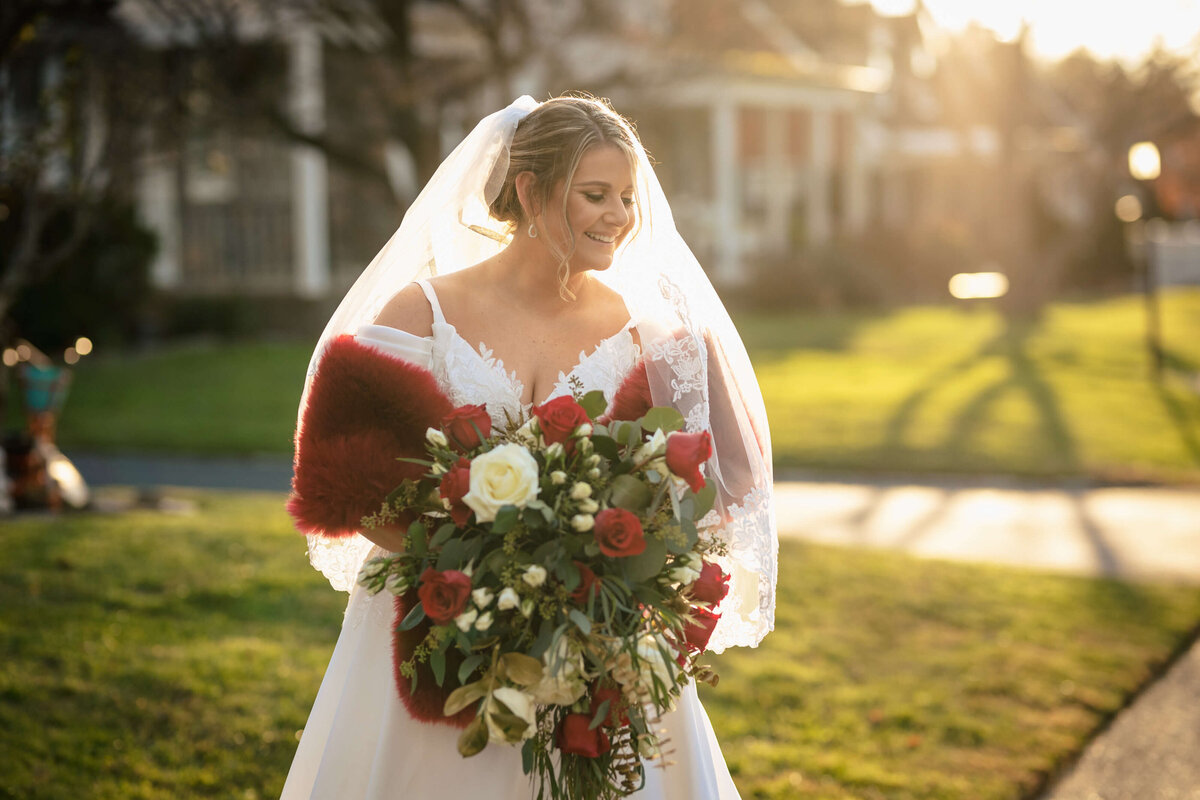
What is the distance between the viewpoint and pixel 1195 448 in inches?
450

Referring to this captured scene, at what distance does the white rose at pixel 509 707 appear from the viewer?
238cm

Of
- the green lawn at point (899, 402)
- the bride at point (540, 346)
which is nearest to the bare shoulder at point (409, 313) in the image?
the bride at point (540, 346)

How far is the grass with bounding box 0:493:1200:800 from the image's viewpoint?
4.54 m

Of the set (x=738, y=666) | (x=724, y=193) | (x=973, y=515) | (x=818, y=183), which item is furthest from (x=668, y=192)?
(x=738, y=666)

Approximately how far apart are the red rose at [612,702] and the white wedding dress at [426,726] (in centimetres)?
33

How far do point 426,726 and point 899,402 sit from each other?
1213cm

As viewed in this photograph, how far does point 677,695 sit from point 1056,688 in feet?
12.3

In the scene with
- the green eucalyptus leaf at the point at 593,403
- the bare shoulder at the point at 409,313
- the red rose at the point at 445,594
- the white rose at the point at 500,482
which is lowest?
the red rose at the point at 445,594

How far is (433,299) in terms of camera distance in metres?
2.92

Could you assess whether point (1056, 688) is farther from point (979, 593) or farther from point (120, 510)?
point (120, 510)

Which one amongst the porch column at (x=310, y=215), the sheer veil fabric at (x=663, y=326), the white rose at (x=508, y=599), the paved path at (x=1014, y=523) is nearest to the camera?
the white rose at (x=508, y=599)

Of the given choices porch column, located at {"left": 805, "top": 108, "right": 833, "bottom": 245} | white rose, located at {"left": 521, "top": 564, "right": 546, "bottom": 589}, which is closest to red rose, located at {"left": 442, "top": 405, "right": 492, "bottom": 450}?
white rose, located at {"left": 521, "top": 564, "right": 546, "bottom": 589}

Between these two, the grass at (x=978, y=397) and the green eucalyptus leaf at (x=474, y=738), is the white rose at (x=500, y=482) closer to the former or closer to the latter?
the green eucalyptus leaf at (x=474, y=738)

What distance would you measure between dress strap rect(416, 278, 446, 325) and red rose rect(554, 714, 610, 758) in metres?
1.02
